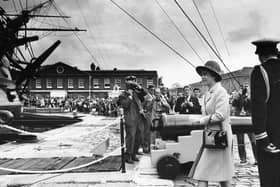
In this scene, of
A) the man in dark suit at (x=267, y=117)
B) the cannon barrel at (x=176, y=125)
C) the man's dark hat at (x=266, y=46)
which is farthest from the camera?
the cannon barrel at (x=176, y=125)

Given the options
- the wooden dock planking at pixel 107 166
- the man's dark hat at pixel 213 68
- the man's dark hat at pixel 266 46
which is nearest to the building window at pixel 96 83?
the wooden dock planking at pixel 107 166

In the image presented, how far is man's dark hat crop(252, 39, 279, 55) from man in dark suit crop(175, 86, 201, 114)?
472 cm

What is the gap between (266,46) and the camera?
279 cm

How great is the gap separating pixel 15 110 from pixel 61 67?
41.9 m

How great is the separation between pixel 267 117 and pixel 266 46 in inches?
23.4

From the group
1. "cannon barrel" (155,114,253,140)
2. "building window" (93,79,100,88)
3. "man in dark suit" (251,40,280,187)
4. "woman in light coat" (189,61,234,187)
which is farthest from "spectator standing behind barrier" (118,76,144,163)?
"building window" (93,79,100,88)

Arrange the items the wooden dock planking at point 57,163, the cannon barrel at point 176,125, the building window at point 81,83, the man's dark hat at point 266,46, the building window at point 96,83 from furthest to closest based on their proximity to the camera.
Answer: the building window at point 81,83 < the building window at point 96,83 < the wooden dock planking at point 57,163 < the cannon barrel at point 176,125 < the man's dark hat at point 266,46

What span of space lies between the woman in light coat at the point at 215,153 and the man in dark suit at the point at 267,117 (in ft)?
2.11

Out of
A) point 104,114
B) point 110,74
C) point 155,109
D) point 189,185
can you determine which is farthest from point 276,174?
point 110,74

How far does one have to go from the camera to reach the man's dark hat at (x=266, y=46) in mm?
2779

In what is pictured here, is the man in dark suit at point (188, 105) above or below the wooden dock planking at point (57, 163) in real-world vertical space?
above

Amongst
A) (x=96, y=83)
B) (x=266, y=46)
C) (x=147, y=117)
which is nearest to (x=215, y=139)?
(x=266, y=46)

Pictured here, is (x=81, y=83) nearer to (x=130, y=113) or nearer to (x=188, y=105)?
(x=188, y=105)

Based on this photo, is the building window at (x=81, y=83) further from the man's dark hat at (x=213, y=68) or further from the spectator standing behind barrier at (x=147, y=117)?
the man's dark hat at (x=213, y=68)
